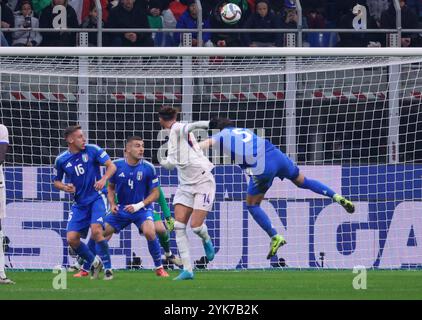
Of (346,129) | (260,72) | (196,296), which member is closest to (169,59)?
(260,72)

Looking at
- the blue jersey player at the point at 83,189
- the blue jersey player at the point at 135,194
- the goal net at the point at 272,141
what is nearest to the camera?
the blue jersey player at the point at 83,189

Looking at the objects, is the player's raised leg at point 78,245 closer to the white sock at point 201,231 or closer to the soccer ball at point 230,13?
the white sock at point 201,231

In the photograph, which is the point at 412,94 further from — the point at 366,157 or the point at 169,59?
the point at 169,59

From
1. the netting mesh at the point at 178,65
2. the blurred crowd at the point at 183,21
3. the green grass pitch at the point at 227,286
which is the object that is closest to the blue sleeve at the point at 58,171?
the green grass pitch at the point at 227,286

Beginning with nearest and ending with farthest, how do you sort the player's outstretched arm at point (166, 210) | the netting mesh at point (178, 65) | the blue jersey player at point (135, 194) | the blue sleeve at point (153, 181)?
1. the blue jersey player at point (135, 194)
2. the blue sleeve at point (153, 181)
3. the netting mesh at point (178, 65)
4. the player's outstretched arm at point (166, 210)

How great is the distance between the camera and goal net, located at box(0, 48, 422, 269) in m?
19.0

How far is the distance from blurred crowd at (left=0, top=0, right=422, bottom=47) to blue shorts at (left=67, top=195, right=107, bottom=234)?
383cm

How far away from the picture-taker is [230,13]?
20.3m

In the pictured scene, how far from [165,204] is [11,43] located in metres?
4.22

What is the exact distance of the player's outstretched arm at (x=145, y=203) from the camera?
16.7 meters

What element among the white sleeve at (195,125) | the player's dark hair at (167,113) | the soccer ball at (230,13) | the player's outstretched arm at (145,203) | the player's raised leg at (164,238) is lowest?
the player's raised leg at (164,238)

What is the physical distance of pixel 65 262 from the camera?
64.1 feet

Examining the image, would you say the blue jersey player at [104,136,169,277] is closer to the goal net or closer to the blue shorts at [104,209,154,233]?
the blue shorts at [104,209,154,233]

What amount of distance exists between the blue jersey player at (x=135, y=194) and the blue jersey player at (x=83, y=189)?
333 mm
